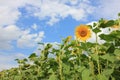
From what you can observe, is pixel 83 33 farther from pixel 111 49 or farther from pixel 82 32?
pixel 111 49

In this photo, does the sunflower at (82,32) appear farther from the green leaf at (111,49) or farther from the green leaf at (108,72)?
the green leaf at (108,72)

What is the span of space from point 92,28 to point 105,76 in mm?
718

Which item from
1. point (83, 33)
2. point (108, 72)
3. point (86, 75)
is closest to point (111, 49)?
point (108, 72)

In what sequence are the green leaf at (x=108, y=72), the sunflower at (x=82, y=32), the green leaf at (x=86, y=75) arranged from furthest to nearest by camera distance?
the sunflower at (x=82, y=32), the green leaf at (x=86, y=75), the green leaf at (x=108, y=72)

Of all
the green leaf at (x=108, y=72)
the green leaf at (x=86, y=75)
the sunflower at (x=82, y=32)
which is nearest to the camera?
the green leaf at (x=108, y=72)

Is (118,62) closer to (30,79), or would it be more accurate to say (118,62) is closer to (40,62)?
(40,62)

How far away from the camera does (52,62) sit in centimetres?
638

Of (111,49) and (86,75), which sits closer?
(111,49)

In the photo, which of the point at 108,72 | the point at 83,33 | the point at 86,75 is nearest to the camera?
the point at 108,72

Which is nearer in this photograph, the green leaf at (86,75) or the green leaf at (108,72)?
the green leaf at (108,72)

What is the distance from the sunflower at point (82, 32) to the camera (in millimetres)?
5379

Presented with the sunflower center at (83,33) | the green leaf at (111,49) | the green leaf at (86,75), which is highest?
the sunflower center at (83,33)

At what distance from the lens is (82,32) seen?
543 centimetres

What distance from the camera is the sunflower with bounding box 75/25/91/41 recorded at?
17.6 feet
